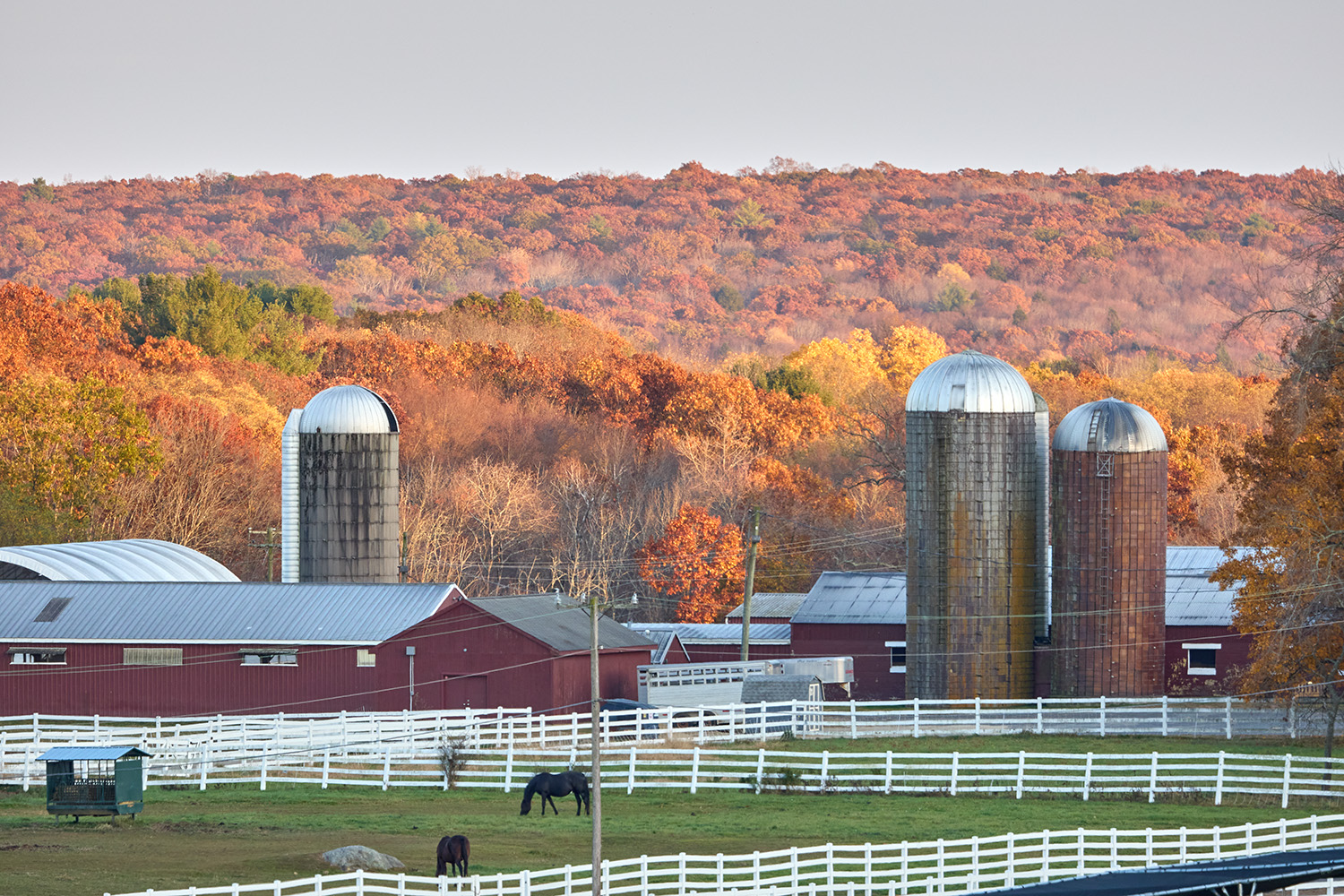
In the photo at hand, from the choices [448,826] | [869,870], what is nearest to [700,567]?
[448,826]

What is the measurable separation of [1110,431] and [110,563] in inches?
1037

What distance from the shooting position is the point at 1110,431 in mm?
47281

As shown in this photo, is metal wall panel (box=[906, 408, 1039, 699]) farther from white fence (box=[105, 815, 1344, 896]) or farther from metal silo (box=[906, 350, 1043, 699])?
white fence (box=[105, 815, 1344, 896])

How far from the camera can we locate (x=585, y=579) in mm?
80188

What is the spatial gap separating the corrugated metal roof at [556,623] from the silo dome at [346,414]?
20.7ft

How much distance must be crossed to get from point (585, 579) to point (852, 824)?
47.5 m

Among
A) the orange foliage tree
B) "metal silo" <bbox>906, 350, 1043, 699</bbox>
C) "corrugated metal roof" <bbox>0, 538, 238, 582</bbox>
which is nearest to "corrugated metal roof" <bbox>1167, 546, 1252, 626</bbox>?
"metal silo" <bbox>906, 350, 1043, 699</bbox>

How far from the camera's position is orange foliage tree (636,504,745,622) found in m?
71.6

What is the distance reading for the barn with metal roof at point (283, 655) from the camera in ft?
153

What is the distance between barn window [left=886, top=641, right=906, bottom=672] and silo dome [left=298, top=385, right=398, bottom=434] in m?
14.5

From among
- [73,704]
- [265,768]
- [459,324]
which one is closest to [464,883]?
[265,768]

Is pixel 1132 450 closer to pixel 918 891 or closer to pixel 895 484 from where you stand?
pixel 918 891

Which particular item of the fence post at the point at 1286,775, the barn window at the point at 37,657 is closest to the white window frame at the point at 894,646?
the fence post at the point at 1286,775

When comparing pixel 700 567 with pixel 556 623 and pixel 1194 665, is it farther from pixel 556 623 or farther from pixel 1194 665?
pixel 1194 665
